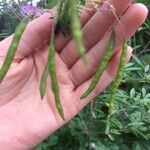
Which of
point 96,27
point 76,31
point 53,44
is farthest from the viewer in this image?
point 96,27

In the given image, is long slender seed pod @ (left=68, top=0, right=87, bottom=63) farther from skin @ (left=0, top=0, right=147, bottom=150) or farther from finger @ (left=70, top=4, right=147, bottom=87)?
skin @ (left=0, top=0, right=147, bottom=150)

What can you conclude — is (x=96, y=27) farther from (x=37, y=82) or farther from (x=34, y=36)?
(x=37, y=82)

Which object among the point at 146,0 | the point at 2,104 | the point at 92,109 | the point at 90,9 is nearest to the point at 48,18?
the point at 90,9

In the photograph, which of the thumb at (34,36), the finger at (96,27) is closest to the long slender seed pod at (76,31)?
the finger at (96,27)

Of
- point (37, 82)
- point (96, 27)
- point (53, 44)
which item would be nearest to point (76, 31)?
point (53, 44)

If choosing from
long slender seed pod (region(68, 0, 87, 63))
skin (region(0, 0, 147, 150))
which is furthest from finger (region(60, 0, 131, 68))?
long slender seed pod (region(68, 0, 87, 63))

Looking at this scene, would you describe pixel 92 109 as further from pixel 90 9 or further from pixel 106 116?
pixel 90 9
